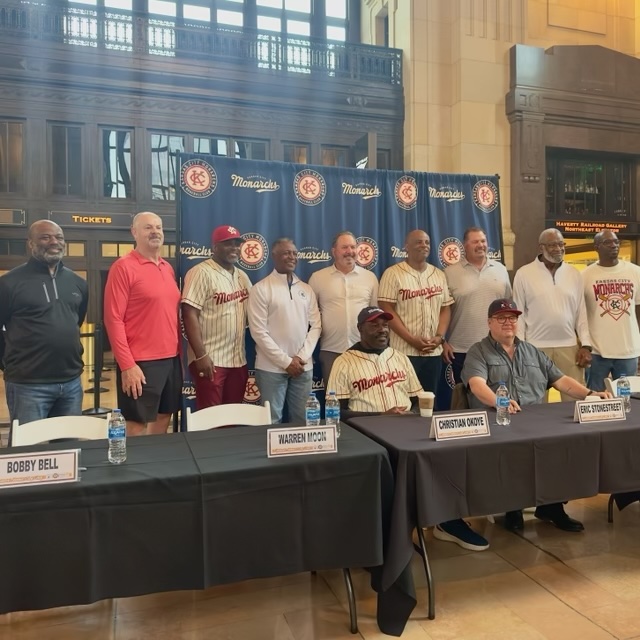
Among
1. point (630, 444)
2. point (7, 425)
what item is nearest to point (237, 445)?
point (630, 444)

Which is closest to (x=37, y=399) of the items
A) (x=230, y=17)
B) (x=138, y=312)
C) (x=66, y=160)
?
(x=138, y=312)

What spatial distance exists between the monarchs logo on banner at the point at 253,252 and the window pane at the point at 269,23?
461cm

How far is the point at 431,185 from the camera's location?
461 centimetres

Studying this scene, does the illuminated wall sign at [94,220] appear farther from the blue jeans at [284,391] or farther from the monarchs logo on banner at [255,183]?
the blue jeans at [284,391]

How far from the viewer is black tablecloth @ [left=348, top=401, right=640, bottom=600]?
207 cm

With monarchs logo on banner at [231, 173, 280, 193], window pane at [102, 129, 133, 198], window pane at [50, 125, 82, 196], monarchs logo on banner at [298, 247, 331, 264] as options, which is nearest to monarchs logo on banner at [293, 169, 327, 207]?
monarchs logo on banner at [231, 173, 280, 193]

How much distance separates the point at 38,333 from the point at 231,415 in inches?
43.0

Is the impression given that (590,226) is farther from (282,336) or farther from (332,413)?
(332,413)

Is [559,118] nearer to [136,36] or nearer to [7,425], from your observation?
[136,36]

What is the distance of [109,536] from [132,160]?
20.1ft

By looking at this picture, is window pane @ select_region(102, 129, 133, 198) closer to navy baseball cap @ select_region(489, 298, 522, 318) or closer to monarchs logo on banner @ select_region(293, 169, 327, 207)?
monarchs logo on banner @ select_region(293, 169, 327, 207)

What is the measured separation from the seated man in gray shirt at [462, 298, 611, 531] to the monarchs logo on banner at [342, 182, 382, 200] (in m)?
1.84

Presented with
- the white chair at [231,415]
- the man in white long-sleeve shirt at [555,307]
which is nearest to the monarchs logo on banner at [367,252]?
the man in white long-sleeve shirt at [555,307]

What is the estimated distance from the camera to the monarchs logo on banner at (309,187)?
13.9 ft
